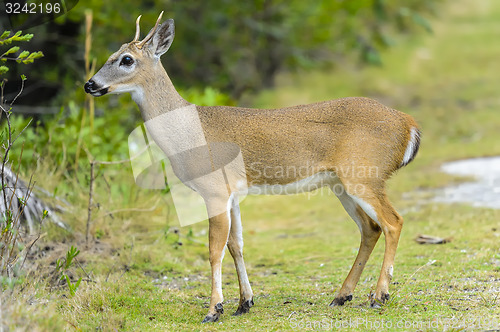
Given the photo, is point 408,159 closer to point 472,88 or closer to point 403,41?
point 472,88

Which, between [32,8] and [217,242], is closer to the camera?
[217,242]

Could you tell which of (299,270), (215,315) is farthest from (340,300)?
(299,270)

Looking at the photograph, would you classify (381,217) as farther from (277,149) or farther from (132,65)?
(132,65)

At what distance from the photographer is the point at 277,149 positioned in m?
5.46

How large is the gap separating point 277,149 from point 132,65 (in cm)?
136

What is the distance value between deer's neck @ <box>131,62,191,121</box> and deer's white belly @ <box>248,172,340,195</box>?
97 centimetres

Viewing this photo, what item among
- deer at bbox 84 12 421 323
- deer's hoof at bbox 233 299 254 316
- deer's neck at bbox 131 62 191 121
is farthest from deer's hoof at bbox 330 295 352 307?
deer's neck at bbox 131 62 191 121

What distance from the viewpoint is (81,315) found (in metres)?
4.93

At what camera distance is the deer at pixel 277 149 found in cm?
526

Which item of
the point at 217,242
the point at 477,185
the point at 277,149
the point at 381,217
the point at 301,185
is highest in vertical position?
the point at 277,149

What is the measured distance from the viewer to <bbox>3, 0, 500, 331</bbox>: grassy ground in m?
4.81

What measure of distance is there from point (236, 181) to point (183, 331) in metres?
1.27

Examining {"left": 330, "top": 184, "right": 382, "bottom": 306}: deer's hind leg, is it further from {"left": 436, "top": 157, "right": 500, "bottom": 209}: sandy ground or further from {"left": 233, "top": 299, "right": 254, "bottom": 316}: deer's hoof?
{"left": 436, "top": 157, "right": 500, "bottom": 209}: sandy ground

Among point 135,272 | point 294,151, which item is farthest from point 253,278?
point 294,151
